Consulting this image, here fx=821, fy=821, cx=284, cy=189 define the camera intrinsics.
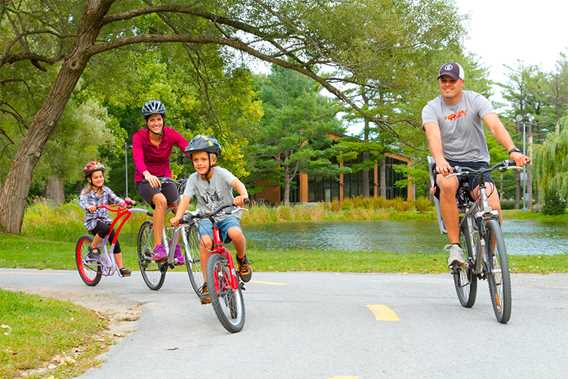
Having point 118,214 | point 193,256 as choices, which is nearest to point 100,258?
point 118,214

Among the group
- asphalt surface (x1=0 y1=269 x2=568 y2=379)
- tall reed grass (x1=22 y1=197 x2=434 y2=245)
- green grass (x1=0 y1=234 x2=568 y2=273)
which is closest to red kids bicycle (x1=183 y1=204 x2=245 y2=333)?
asphalt surface (x1=0 y1=269 x2=568 y2=379)

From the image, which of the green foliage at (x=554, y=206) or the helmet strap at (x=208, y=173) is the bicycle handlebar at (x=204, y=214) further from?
the green foliage at (x=554, y=206)

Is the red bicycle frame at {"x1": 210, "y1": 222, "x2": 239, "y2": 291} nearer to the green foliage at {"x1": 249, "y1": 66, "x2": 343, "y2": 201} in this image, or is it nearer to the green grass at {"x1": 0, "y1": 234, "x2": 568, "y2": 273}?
the green grass at {"x1": 0, "y1": 234, "x2": 568, "y2": 273}

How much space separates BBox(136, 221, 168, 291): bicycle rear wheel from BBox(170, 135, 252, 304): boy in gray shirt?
2433 mm

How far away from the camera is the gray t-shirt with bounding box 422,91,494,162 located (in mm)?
7016

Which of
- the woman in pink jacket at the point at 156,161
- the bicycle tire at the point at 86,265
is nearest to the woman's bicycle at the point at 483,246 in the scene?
the woman in pink jacket at the point at 156,161

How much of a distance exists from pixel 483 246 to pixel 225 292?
2.12m

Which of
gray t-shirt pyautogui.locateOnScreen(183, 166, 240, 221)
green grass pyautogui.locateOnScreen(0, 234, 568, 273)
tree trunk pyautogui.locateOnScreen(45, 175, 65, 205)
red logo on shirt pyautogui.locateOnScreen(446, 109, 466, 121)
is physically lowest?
green grass pyautogui.locateOnScreen(0, 234, 568, 273)

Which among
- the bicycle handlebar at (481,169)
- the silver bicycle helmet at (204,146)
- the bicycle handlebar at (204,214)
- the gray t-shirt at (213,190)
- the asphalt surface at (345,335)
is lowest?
the asphalt surface at (345,335)

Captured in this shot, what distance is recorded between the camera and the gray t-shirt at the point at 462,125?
7.02m

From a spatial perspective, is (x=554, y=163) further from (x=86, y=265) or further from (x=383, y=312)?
(x=383, y=312)

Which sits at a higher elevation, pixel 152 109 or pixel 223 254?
pixel 152 109

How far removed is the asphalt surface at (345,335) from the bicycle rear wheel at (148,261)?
142 mm

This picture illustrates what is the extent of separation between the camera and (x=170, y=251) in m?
8.72
